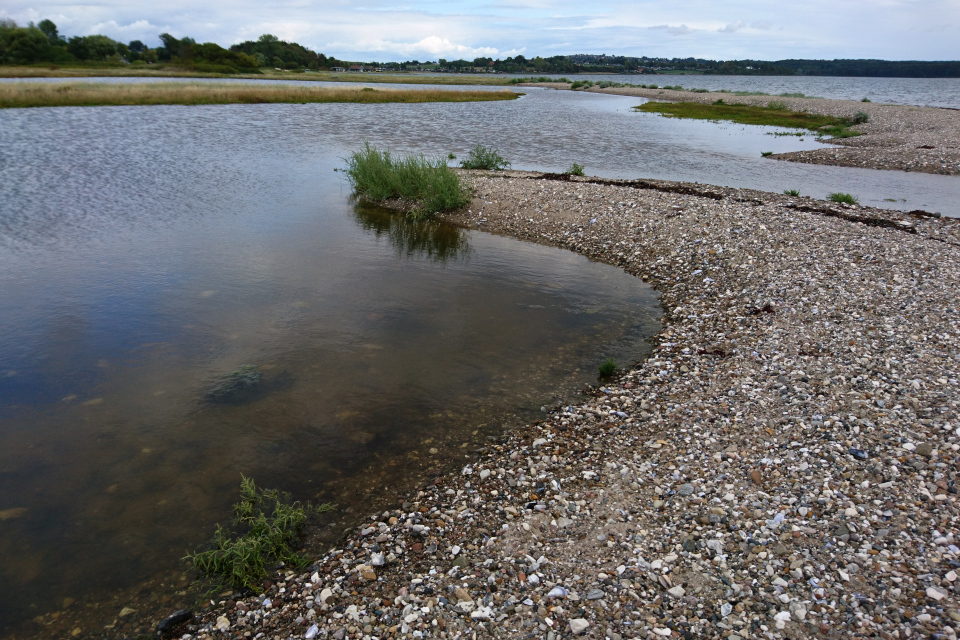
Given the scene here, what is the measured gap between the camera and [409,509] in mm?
Result: 7926

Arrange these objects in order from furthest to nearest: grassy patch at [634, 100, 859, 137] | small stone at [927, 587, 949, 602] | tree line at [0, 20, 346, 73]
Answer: tree line at [0, 20, 346, 73] → grassy patch at [634, 100, 859, 137] → small stone at [927, 587, 949, 602]

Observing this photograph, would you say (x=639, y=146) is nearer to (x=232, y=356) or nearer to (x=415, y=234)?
(x=415, y=234)

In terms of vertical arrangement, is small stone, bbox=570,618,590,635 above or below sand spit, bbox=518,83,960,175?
below

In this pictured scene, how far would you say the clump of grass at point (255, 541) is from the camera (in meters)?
6.93

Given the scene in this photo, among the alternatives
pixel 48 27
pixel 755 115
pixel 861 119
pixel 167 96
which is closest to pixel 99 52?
pixel 48 27

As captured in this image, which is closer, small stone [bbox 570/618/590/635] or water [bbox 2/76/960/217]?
small stone [bbox 570/618/590/635]

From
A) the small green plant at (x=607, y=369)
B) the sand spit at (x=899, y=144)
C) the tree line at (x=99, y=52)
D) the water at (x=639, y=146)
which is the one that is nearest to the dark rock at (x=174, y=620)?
the small green plant at (x=607, y=369)

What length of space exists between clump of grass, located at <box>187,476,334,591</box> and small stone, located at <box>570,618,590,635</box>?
3567mm

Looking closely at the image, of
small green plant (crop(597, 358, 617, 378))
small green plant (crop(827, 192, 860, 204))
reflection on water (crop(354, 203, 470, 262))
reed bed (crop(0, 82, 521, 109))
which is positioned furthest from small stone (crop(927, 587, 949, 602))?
reed bed (crop(0, 82, 521, 109))

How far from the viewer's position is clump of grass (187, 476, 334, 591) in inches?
273

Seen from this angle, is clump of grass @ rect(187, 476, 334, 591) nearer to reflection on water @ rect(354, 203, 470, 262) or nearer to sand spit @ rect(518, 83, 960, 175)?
reflection on water @ rect(354, 203, 470, 262)

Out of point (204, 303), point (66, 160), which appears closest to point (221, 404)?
point (204, 303)

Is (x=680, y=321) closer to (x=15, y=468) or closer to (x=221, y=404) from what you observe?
(x=221, y=404)

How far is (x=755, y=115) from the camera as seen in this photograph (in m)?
69.7
